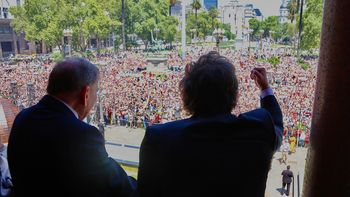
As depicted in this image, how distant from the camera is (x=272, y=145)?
2.02 ft

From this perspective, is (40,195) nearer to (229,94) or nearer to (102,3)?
(229,94)

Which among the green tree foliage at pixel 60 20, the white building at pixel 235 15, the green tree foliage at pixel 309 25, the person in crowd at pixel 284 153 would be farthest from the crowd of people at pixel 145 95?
the white building at pixel 235 15

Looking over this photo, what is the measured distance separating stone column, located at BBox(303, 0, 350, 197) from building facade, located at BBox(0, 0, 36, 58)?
13.3 meters

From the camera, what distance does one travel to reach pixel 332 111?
693mm

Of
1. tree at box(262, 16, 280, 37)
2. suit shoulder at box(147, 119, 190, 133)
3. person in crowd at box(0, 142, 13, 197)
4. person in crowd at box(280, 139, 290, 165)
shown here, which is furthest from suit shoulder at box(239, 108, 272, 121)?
tree at box(262, 16, 280, 37)

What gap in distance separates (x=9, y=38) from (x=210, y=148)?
14655 mm

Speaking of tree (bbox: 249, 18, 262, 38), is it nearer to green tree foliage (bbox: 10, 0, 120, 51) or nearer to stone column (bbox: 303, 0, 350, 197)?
green tree foliage (bbox: 10, 0, 120, 51)

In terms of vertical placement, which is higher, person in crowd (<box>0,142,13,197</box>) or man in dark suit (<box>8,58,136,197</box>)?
man in dark suit (<box>8,58,136,197</box>)

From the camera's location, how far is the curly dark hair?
620mm

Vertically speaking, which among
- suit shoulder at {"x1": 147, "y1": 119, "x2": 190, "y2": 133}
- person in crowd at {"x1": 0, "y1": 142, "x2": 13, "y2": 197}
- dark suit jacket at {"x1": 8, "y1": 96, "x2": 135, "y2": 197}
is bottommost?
person in crowd at {"x1": 0, "y1": 142, "x2": 13, "y2": 197}

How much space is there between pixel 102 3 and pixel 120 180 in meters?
16.5

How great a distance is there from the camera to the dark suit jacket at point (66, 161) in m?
0.70

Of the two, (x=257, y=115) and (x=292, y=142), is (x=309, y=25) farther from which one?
(x=257, y=115)

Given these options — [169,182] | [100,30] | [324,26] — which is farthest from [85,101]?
[100,30]
